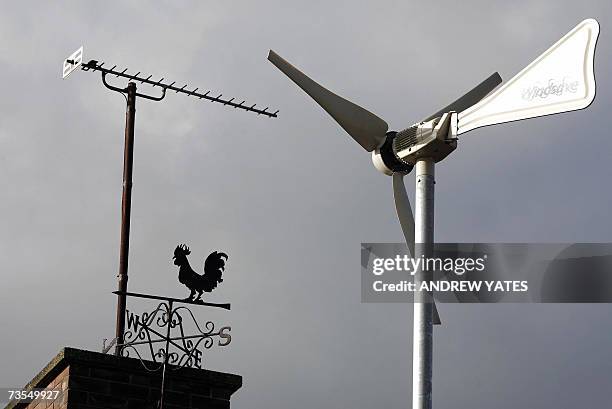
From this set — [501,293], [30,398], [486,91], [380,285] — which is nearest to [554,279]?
[501,293]

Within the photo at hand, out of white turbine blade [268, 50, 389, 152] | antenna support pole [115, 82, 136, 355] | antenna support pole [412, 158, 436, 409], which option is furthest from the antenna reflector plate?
antenna support pole [412, 158, 436, 409]

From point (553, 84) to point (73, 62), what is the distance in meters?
9.08

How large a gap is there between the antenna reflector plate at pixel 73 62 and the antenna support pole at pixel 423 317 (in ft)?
23.4

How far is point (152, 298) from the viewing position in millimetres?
17375

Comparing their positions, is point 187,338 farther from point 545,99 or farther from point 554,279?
point 545,99

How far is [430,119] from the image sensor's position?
16734 millimetres

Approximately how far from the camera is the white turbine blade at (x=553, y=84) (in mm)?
14070

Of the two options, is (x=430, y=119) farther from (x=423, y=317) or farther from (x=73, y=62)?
(x=73, y=62)

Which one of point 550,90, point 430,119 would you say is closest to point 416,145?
point 430,119

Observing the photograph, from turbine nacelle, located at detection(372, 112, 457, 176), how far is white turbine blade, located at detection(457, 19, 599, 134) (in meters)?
0.81

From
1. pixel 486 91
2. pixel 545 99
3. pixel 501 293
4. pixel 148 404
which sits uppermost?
pixel 486 91

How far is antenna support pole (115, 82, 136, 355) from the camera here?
1953 cm

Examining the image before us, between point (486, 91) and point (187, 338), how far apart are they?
15.7 ft

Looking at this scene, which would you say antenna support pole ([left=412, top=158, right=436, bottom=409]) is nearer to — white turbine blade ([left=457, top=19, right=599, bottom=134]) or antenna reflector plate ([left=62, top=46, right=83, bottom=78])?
white turbine blade ([left=457, top=19, right=599, bottom=134])
